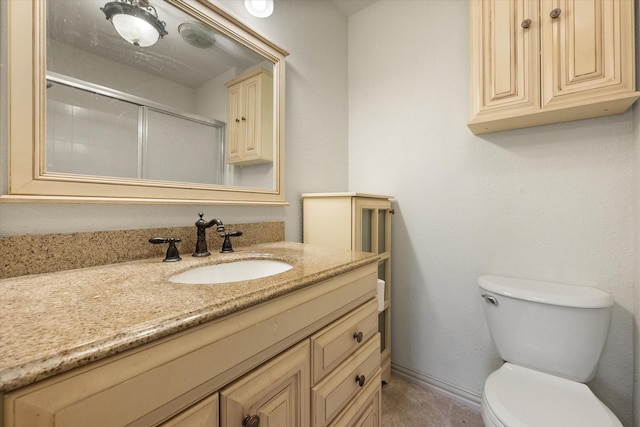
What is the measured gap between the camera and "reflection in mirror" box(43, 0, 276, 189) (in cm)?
75

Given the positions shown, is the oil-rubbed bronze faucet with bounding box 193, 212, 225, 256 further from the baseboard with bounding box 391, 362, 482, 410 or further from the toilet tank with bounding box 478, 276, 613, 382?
the baseboard with bounding box 391, 362, 482, 410

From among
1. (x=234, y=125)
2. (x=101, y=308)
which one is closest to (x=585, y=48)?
(x=234, y=125)

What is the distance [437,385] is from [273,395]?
135 centimetres

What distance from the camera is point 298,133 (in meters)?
1.51

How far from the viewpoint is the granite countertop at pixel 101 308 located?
322 millimetres

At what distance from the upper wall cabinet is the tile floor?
58.3 inches

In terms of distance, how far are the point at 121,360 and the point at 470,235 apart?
153cm

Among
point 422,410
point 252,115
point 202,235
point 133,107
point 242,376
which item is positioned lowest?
point 422,410

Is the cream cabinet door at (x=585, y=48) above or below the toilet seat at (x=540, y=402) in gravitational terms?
above

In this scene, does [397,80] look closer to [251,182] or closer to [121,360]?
[251,182]

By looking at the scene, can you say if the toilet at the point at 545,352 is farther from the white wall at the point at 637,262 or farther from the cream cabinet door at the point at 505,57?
the cream cabinet door at the point at 505,57

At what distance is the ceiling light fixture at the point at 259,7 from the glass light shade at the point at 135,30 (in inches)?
19.1

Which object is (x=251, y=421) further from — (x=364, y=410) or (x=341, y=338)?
(x=364, y=410)

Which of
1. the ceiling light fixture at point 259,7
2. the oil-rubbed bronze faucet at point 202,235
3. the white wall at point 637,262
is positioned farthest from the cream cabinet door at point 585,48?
the oil-rubbed bronze faucet at point 202,235
